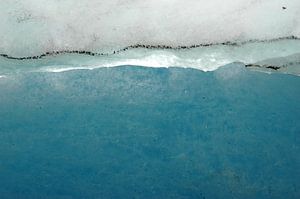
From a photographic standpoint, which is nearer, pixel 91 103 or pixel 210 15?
pixel 91 103

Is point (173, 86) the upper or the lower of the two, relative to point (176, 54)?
lower

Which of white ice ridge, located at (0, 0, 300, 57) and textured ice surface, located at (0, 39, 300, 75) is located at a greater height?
white ice ridge, located at (0, 0, 300, 57)

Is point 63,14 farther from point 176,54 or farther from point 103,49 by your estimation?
point 176,54

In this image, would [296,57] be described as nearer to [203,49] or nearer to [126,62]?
[203,49]

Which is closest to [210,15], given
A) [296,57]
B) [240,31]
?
[240,31]

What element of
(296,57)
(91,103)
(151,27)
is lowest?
(91,103)

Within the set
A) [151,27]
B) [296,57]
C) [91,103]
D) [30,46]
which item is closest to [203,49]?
[151,27]

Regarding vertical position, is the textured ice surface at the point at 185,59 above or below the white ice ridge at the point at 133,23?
below

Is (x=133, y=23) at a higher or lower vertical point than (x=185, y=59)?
higher
